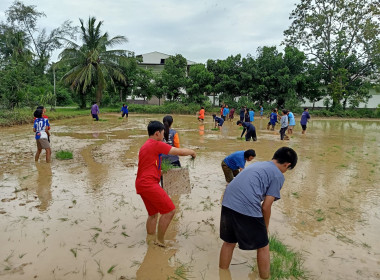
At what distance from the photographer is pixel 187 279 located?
10.5ft

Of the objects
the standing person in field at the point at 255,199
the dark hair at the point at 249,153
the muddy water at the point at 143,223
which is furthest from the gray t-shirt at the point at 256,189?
the dark hair at the point at 249,153

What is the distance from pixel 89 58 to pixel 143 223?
27956 millimetres

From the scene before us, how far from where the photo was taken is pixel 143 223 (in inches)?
181

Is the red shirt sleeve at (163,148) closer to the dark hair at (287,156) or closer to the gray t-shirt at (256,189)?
the gray t-shirt at (256,189)

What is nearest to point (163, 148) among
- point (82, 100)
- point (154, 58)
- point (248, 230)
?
point (248, 230)

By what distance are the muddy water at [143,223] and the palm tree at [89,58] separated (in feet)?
70.8

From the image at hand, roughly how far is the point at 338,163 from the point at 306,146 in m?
3.29

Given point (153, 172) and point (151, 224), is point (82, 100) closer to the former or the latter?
point (151, 224)

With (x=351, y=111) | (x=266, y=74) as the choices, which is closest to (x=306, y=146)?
(x=266, y=74)

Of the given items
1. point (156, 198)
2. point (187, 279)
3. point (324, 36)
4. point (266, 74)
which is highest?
point (324, 36)

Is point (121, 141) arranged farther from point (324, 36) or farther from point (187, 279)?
point (324, 36)

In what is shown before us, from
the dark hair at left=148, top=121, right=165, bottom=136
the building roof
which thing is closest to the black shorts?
the dark hair at left=148, top=121, right=165, bottom=136

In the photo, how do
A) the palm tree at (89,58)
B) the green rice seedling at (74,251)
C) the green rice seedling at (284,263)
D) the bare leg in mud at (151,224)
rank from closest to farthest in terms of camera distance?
1. the green rice seedling at (284,263)
2. the green rice seedling at (74,251)
3. the bare leg in mud at (151,224)
4. the palm tree at (89,58)

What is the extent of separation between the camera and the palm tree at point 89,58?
28.6 m
